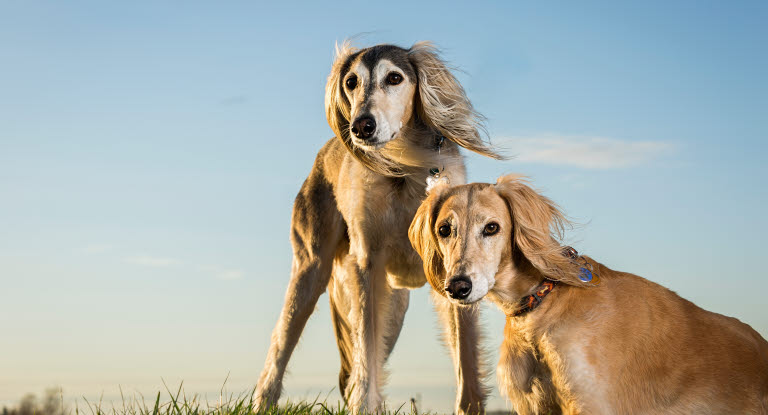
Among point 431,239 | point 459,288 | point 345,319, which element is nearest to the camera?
point 459,288

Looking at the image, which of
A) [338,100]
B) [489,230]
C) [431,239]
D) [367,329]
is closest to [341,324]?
[367,329]

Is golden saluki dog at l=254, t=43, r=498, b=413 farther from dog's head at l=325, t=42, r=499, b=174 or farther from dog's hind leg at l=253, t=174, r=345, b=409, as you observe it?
dog's hind leg at l=253, t=174, r=345, b=409

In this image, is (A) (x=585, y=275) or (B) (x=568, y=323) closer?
(B) (x=568, y=323)

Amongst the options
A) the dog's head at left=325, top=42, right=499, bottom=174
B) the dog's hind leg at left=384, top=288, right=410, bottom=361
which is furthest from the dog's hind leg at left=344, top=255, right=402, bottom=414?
the dog's head at left=325, top=42, right=499, bottom=174

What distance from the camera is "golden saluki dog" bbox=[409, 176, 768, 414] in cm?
→ 472

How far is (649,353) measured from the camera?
4.89 metres

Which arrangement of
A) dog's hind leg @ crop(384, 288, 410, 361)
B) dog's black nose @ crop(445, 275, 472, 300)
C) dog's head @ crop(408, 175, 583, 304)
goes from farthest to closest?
dog's hind leg @ crop(384, 288, 410, 361)
dog's head @ crop(408, 175, 583, 304)
dog's black nose @ crop(445, 275, 472, 300)

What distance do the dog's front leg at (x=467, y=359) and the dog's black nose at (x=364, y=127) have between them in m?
1.55

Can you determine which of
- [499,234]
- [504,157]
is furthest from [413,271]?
[499,234]

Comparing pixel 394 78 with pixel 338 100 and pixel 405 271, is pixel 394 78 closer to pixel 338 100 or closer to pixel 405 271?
pixel 338 100

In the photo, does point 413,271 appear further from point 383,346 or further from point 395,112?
point 395,112

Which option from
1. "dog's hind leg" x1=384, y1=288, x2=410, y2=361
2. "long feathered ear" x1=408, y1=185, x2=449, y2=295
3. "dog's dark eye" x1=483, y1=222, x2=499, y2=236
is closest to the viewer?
"dog's dark eye" x1=483, y1=222, x2=499, y2=236

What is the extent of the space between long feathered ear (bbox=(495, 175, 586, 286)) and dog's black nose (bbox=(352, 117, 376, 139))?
1.51 metres

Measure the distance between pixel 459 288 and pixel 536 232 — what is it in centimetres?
62
